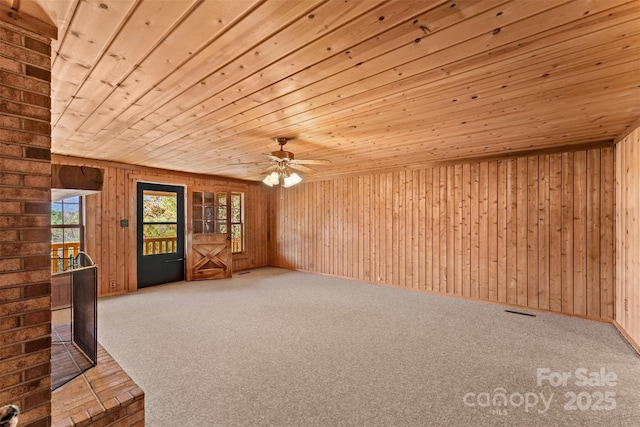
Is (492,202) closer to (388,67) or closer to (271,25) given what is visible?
(388,67)

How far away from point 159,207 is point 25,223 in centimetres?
502

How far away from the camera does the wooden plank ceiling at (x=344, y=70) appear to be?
54.8 inches

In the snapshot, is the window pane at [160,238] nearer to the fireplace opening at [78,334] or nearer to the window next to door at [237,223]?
the window next to door at [237,223]

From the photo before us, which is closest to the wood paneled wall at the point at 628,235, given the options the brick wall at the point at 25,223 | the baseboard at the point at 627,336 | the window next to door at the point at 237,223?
the baseboard at the point at 627,336

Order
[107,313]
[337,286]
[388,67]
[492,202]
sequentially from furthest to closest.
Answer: [337,286] → [492,202] → [107,313] → [388,67]

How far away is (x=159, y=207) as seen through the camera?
5.96 m

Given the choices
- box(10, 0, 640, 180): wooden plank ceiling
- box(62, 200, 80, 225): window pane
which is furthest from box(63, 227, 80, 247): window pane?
box(10, 0, 640, 180): wooden plank ceiling

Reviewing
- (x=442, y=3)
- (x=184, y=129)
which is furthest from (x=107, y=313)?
(x=442, y=3)

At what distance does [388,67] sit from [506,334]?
324cm

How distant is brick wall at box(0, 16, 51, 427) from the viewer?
1270 millimetres

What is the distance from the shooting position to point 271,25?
4.81 ft

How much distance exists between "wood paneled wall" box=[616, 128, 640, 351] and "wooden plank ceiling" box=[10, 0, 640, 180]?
1.12ft

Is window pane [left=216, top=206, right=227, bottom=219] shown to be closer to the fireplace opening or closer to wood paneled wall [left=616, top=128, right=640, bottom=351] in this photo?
the fireplace opening

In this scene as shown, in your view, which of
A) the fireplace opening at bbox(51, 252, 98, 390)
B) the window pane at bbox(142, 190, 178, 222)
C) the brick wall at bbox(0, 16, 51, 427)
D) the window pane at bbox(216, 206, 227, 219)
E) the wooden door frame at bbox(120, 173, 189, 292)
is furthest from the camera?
the window pane at bbox(216, 206, 227, 219)
